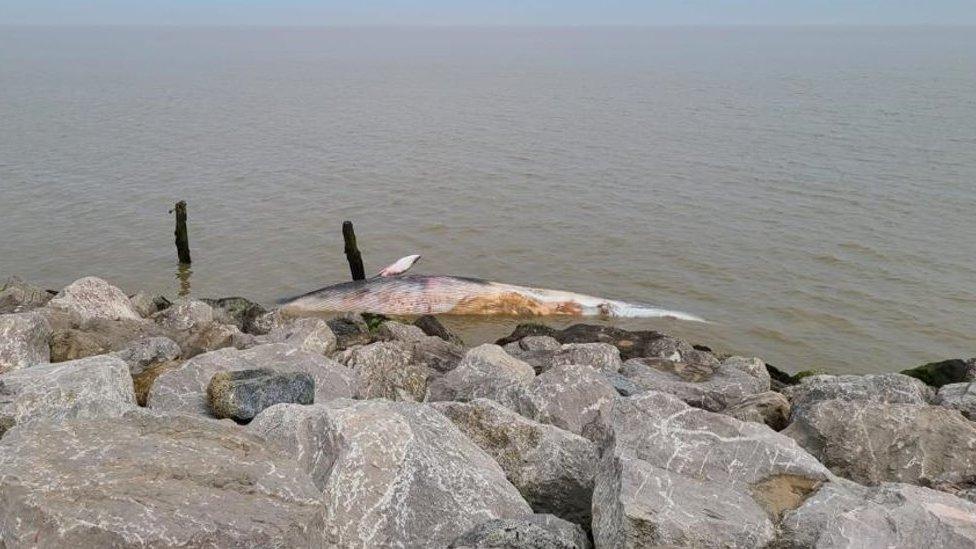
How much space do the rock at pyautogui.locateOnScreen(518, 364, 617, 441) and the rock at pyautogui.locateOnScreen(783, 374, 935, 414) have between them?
2992 mm

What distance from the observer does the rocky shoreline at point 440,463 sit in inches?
198

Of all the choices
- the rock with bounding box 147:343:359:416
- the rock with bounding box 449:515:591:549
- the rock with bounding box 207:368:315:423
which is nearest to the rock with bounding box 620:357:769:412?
the rock with bounding box 147:343:359:416

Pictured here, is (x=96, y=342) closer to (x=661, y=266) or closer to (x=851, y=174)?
(x=661, y=266)

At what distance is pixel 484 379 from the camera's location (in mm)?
9625

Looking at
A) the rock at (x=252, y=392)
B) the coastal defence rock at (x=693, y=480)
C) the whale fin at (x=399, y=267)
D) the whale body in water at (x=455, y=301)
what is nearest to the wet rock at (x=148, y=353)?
the rock at (x=252, y=392)

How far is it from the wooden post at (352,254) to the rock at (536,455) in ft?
42.4

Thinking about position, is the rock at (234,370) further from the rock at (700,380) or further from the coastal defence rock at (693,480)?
the rock at (700,380)

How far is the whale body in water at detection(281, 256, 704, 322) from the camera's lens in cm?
1831

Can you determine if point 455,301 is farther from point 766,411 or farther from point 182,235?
point 766,411

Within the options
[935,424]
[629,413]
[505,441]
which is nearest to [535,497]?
[505,441]

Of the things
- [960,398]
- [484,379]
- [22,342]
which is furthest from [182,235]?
[960,398]

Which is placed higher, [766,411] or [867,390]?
[766,411]

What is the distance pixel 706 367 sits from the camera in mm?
12836

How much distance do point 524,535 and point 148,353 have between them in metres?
7.03
